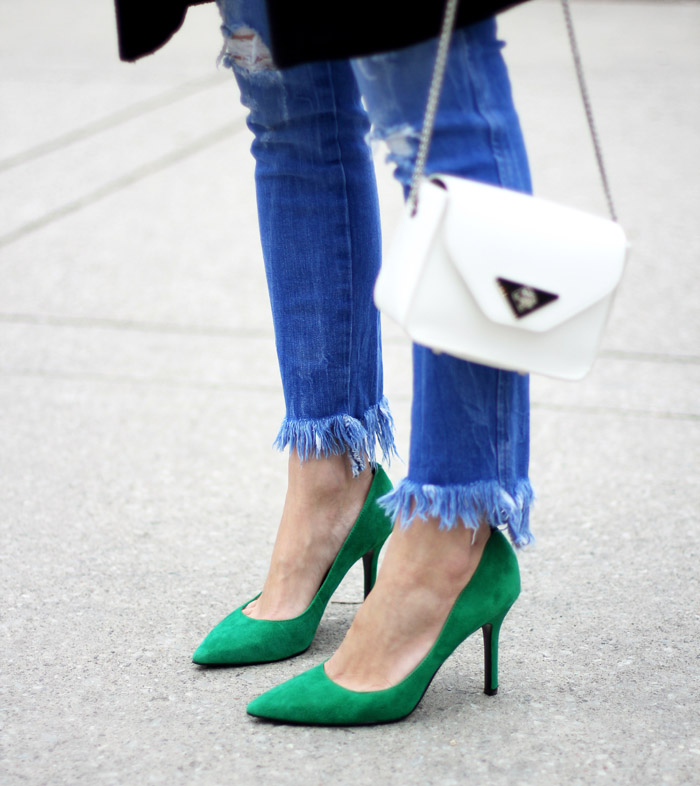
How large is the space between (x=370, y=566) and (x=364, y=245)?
1.56ft

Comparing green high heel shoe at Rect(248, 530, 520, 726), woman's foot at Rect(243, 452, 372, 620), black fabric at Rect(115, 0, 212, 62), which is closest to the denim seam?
woman's foot at Rect(243, 452, 372, 620)

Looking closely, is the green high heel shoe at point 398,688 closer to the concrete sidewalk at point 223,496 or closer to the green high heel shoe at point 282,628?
the concrete sidewalk at point 223,496

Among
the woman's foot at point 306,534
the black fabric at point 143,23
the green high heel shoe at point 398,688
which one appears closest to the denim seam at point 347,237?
the woman's foot at point 306,534

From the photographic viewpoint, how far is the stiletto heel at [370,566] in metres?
1.56

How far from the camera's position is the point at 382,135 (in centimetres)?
120

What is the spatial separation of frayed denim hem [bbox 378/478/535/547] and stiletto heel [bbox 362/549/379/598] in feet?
0.98

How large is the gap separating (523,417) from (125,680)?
634 mm

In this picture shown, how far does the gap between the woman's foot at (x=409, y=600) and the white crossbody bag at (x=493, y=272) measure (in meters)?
0.26

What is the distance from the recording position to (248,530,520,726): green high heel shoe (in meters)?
1.26

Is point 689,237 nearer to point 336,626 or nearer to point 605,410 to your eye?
point 605,410

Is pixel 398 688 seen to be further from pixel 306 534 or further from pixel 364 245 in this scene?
pixel 364 245

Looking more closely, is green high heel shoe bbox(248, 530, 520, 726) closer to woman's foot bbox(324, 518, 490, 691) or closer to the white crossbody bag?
woman's foot bbox(324, 518, 490, 691)

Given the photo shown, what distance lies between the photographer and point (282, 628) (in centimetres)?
143

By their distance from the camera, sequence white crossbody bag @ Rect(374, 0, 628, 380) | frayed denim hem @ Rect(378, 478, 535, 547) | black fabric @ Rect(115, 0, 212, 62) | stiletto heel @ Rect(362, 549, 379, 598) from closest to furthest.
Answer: white crossbody bag @ Rect(374, 0, 628, 380)
frayed denim hem @ Rect(378, 478, 535, 547)
black fabric @ Rect(115, 0, 212, 62)
stiletto heel @ Rect(362, 549, 379, 598)
